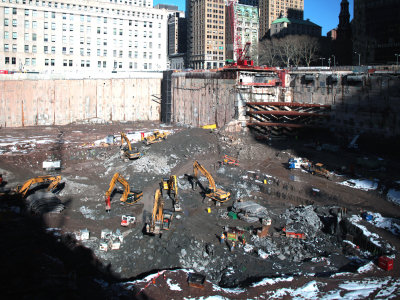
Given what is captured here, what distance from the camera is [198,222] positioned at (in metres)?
26.0

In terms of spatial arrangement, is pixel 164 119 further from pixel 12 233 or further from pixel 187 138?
pixel 12 233

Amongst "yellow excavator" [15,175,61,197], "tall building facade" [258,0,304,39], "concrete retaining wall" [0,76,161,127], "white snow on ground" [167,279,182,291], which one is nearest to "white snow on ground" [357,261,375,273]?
"white snow on ground" [167,279,182,291]

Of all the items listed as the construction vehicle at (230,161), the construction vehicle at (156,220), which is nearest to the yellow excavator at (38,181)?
the construction vehicle at (156,220)

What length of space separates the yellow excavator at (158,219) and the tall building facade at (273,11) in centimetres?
15170

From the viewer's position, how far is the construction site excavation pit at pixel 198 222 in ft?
61.8

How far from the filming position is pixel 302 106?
44.6 m

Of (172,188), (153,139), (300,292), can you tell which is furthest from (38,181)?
(300,292)

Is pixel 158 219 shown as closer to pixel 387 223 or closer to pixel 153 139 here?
pixel 387 223

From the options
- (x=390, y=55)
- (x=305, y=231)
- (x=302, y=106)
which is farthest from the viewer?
(x=390, y=55)

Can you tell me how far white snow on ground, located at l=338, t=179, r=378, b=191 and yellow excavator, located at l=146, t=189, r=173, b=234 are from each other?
15.4m

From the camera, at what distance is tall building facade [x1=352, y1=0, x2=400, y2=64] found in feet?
251

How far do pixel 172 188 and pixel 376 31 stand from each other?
6936 cm

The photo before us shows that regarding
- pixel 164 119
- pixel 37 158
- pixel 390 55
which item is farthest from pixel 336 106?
pixel 390 55

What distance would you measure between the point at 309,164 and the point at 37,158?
26546mm
